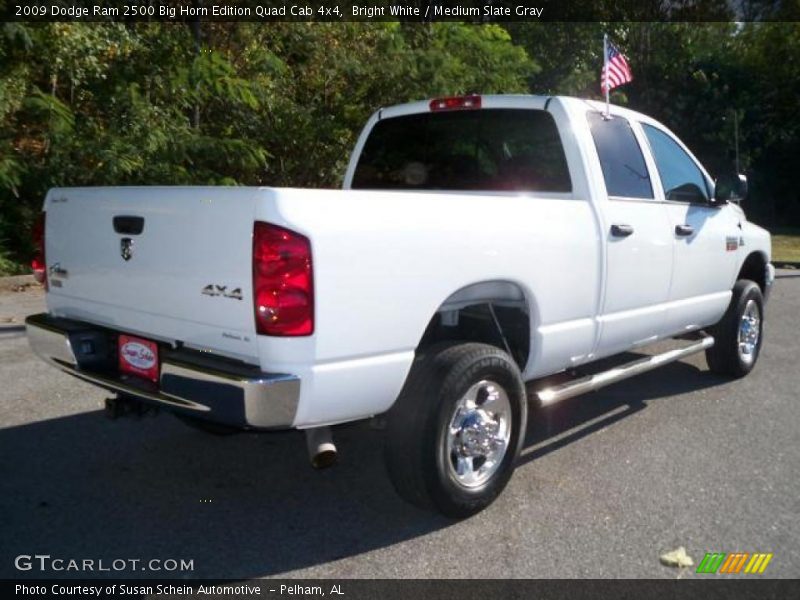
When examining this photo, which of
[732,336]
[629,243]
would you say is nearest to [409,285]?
[629,243]

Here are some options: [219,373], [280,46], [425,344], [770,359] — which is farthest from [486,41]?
[219,373]

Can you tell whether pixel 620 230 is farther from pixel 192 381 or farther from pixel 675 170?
pixel 192 381

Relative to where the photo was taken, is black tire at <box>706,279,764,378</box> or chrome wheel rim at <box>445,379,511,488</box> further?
black tire at <box>706,279,764,378</box>

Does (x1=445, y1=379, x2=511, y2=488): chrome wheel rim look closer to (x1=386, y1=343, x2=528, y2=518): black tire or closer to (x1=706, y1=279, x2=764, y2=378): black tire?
(x1=386, y1=343, x2=528, y2=518): black tire

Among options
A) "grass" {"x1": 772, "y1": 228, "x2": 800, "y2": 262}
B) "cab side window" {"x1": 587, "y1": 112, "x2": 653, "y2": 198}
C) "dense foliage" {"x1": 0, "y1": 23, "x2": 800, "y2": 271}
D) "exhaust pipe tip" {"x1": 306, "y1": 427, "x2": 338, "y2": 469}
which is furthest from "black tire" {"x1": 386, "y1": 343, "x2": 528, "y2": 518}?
"grass" {"x1": 772, "y1": 228, "x2": 800, "y2": 262}

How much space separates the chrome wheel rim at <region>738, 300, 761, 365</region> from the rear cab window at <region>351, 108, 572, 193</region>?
264cm

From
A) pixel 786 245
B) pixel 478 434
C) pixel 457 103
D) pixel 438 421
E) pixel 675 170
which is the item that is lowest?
pixel 786 245

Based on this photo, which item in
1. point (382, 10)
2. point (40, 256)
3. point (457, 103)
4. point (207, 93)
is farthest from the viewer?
point (382, 10)

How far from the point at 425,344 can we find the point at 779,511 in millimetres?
1925

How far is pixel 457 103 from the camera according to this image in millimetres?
5219

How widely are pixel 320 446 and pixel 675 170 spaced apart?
3.51 m

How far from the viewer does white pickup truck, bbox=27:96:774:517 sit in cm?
318

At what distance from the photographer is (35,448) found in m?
4.78
